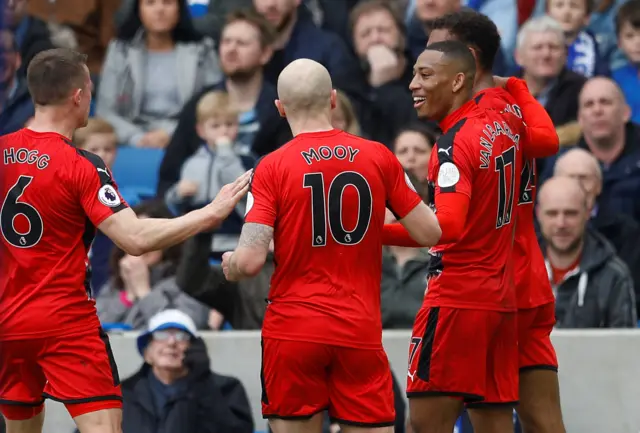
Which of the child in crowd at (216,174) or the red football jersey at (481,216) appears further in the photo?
the child in crowd at (216,174)

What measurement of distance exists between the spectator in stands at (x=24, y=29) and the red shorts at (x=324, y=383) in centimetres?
585

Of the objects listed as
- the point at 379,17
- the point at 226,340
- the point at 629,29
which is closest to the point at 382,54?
the point at 379,17

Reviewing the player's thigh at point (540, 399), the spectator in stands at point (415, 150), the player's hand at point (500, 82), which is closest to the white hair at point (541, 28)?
the spectator in stands at point (415, 150)

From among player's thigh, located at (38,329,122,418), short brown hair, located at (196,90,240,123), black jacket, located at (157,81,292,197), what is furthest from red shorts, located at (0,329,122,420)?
short brown hair, located at (196,90,240,123)

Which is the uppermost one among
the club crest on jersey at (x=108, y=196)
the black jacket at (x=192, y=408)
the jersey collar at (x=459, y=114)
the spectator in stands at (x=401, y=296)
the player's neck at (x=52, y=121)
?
the jersey collar at (x=459, y=114)

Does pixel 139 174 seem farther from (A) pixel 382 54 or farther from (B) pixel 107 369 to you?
(B) pixel 107 369

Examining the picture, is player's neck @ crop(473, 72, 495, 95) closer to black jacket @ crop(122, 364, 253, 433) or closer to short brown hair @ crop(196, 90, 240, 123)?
black jacket @ crop(122, 364, 253, 433)

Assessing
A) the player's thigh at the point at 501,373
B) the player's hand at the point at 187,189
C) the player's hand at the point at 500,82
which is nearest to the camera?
the player's thigh at the point at 501,373

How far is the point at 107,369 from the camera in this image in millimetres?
7242

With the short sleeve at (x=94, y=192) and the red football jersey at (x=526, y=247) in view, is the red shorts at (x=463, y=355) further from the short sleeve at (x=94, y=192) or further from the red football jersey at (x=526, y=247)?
the short sleeve at (x=94, y=192)

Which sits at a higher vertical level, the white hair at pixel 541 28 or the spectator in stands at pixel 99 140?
the white hair at pixel 541 28

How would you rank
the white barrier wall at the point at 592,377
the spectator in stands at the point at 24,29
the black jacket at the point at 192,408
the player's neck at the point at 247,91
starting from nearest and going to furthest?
Answer: the black jacket at the point at 192,408
the white barrier wall at the point at 592,377
the player's neck at the point at 247,91
the spectator in stands at the point at 24,29

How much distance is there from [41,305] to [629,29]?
6.24 m

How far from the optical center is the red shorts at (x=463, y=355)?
23.9 feet
